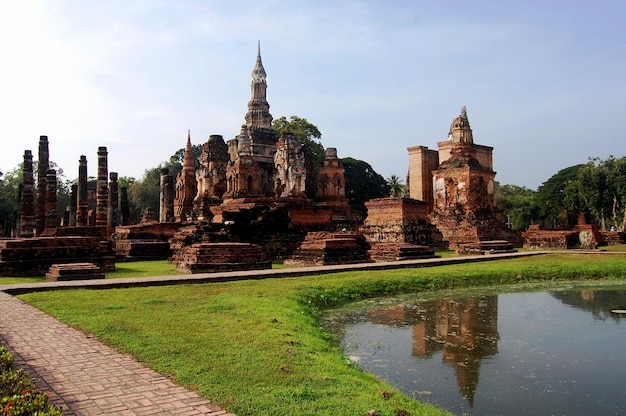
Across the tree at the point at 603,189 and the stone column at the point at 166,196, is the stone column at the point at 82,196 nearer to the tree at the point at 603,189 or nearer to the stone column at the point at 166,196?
the stone column at the point at 166,196

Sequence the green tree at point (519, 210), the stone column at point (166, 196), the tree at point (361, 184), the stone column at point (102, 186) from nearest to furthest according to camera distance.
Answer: the stone column at point (102, 186) < the stone column at point (166, 196) < the green tree at point (519, 210) < the tree at point (361, 184)

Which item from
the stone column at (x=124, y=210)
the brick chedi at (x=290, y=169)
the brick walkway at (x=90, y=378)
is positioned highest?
the brick chedi at (x=290, y=169)

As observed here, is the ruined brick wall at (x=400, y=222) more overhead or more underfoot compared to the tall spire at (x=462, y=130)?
more underfoot

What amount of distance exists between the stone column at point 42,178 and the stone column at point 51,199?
175 mm

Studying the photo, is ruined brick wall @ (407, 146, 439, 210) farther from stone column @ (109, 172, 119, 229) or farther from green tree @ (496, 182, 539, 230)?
stone column @ (109, 172, 119, 229)

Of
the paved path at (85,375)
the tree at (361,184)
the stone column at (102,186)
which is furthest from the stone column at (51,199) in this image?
the tree at (361,184)

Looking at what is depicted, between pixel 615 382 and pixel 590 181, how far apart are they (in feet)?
126

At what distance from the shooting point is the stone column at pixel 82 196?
84.1ft

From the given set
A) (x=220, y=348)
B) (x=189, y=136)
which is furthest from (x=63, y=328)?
(x=189, y=136)

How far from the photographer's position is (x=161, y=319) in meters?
6.88

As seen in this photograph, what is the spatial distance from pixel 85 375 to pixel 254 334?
2.04 meters

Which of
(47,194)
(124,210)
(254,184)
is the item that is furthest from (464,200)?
(47,194)

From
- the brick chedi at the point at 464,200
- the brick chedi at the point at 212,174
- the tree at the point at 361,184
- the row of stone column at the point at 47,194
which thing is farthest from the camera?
the tree at the point at 361,184

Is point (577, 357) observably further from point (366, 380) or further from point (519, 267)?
point (519, 267)
